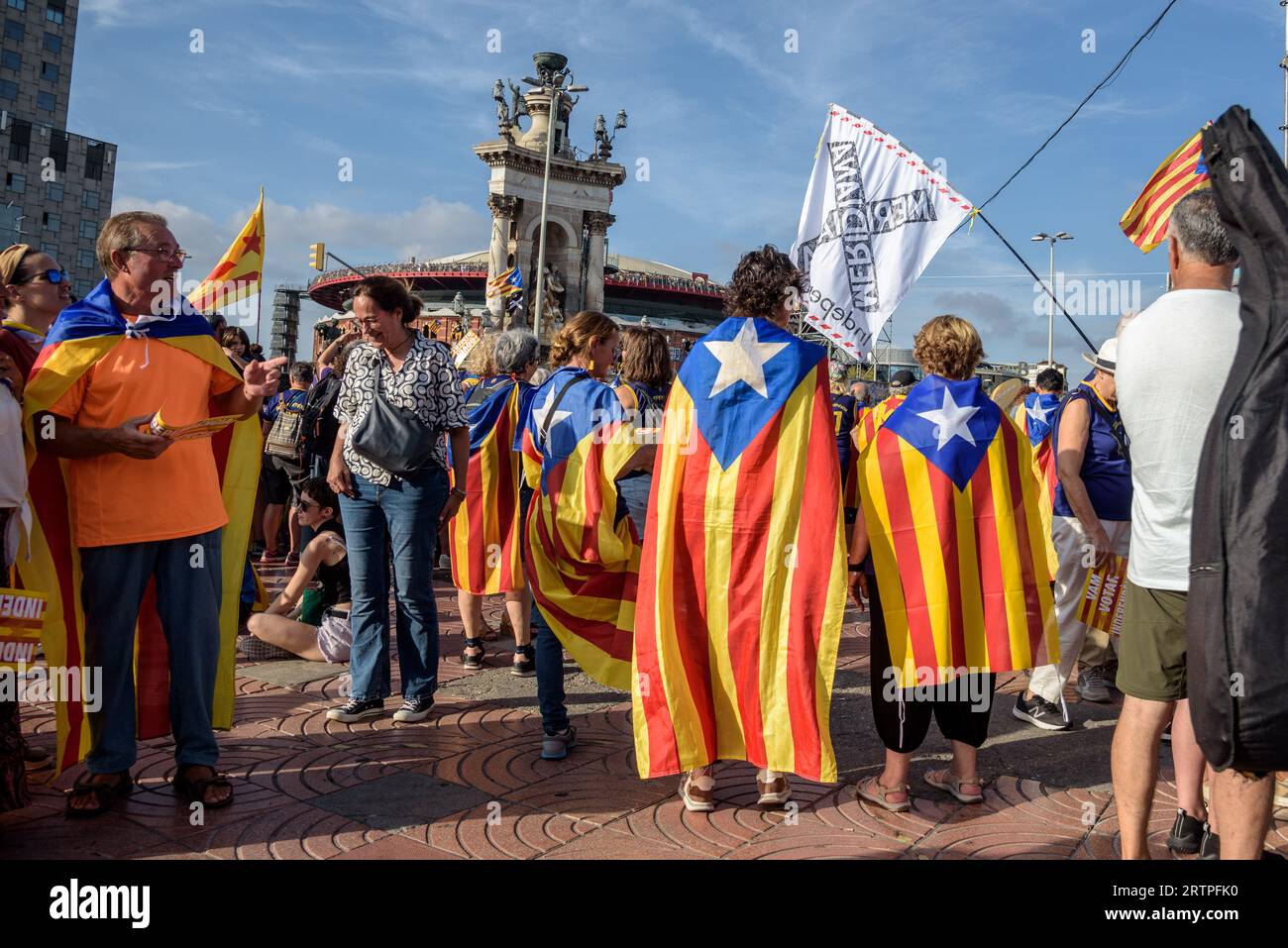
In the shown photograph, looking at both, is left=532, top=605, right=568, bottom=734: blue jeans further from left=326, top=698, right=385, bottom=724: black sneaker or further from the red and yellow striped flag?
the red and yellow striped flag

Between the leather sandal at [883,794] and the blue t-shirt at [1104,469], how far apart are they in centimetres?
194

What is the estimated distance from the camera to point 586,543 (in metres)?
4.32

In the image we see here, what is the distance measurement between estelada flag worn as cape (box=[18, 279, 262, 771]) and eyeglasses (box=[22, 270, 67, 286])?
689 mm

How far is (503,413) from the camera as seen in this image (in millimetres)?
6406

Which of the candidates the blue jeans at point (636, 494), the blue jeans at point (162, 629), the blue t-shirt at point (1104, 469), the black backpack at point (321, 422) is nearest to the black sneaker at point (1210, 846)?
the blue t-shirt at point (1104, 469)

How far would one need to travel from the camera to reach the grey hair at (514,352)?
6367 mm

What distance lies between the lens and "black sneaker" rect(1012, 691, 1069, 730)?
5.12 metres

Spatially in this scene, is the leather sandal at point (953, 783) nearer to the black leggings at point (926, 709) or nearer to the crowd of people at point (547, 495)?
the crowd of people at point (547, 495)

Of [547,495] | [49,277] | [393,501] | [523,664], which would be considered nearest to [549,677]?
[547,495]

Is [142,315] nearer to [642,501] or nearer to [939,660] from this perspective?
[642,501]

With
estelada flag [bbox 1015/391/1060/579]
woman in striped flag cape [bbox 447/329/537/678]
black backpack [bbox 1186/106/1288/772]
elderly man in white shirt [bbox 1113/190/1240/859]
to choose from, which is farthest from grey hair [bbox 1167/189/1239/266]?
woman in striped flag cape [bbox 447/329/537/678]

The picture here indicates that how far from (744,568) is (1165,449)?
1491 mm
